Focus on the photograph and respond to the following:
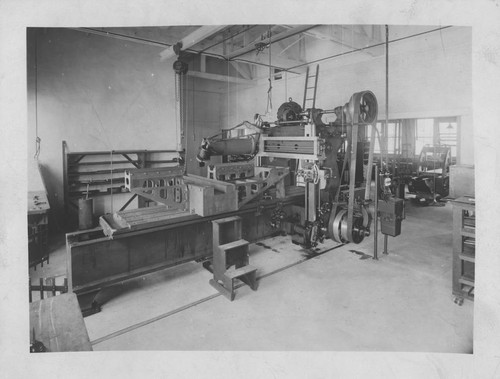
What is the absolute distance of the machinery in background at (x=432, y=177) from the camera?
24.5 feet

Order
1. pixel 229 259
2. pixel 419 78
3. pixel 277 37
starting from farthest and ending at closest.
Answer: pixel 419 78 → pixel 277 37 → pixel 229 259

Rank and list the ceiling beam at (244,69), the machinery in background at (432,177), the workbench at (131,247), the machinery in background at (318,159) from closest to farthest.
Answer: the workbench at (131,247)
the machinery in background at (318,159)
the machinery in background at (432,177)
the ceiling beam at (244,69)

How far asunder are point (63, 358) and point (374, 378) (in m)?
1.70

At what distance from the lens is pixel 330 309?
2887mm

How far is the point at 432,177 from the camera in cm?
752

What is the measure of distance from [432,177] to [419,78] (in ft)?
7.77

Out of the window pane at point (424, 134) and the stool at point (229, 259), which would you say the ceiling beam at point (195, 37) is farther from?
the window pane at point (424, 134)

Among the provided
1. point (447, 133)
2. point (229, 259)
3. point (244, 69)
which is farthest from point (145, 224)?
point (447, 133)

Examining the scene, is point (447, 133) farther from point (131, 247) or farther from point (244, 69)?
point (131, 247)

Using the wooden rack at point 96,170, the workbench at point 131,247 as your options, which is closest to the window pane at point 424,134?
the workbench at point 131,247

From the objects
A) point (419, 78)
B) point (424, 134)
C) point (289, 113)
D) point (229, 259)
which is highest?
point (419, 78)

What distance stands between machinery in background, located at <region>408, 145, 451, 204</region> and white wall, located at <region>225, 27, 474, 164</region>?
1.30 m

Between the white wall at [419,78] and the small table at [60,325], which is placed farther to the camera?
the white wall at [419,78]

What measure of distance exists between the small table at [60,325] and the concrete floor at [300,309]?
3.23 feet
